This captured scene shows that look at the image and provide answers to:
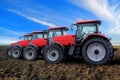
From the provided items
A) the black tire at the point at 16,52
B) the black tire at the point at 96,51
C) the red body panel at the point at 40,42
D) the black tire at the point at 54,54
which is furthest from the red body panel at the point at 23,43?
the black tire at the point at 96,51

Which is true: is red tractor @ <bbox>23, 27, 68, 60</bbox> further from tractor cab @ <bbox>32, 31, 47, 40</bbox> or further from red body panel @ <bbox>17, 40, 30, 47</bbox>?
red body panel @ <bbox>17, 40, 30, 47</bbox>

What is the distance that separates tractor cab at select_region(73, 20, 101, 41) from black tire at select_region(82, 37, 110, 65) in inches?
36.4

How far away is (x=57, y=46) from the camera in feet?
44.5

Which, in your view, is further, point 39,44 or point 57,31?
point 39,44

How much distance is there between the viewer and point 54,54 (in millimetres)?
13672

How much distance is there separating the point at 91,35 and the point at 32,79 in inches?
163

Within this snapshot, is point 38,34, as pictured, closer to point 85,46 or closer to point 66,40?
point 66,40

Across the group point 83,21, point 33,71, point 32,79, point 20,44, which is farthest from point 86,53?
point 20,44

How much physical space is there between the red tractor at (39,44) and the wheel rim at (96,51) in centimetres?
383

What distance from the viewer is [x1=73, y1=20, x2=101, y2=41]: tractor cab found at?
41.4ft

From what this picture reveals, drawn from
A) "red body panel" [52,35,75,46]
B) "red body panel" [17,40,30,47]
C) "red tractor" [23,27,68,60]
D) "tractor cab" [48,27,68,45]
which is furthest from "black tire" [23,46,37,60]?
"red body panel" [52,35,75,46]

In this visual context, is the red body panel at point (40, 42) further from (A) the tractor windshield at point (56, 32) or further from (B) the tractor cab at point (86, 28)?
(B) the tractor cab at point (86, 28)

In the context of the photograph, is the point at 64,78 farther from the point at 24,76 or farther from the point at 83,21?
the point at 83,21

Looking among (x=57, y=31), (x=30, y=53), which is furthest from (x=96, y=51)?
(x=30, y=53)
